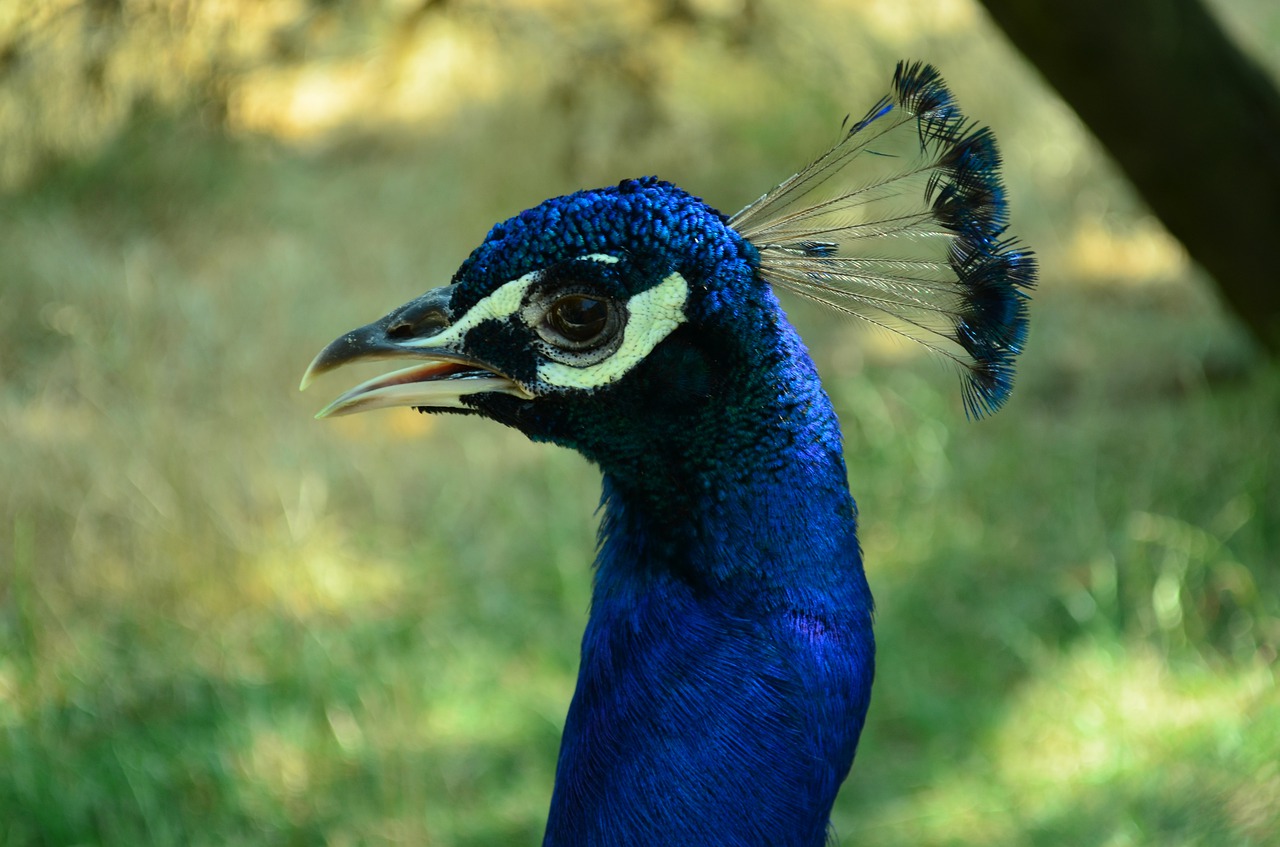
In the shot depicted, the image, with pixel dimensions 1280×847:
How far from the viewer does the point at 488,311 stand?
130cm

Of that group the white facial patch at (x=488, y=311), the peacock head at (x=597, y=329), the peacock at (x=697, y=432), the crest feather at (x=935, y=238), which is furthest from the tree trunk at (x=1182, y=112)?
the white facial patch at (x=488, y=311)

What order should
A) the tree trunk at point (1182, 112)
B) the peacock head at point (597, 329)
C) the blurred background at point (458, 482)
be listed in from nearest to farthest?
1. the peacock head at point (597, 329)
2. the blurred background at point (458, 482)
3. the tree trunk at point (1182, 112)

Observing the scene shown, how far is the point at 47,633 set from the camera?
2.84 m

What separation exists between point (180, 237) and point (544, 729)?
2562 mm

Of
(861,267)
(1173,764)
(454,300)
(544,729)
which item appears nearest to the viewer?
(454,300)

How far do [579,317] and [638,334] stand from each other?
62 millimetres

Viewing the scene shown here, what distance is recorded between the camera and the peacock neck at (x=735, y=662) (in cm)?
129

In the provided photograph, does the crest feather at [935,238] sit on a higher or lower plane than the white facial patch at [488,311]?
lower

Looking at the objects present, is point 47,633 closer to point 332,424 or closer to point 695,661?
point 332,424

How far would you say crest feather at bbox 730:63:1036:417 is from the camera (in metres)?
1.35

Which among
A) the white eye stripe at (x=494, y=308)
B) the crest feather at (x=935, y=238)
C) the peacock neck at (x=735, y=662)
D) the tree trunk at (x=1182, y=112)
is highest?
the tree trunk at (x=1182, y=112)

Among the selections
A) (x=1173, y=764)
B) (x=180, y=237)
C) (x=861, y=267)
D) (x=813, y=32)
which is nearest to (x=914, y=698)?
(x=1173, y=764)

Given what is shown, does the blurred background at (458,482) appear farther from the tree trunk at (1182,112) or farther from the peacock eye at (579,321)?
the peacock eye at (579,321)

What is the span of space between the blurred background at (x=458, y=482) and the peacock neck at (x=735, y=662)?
4.33 ft
